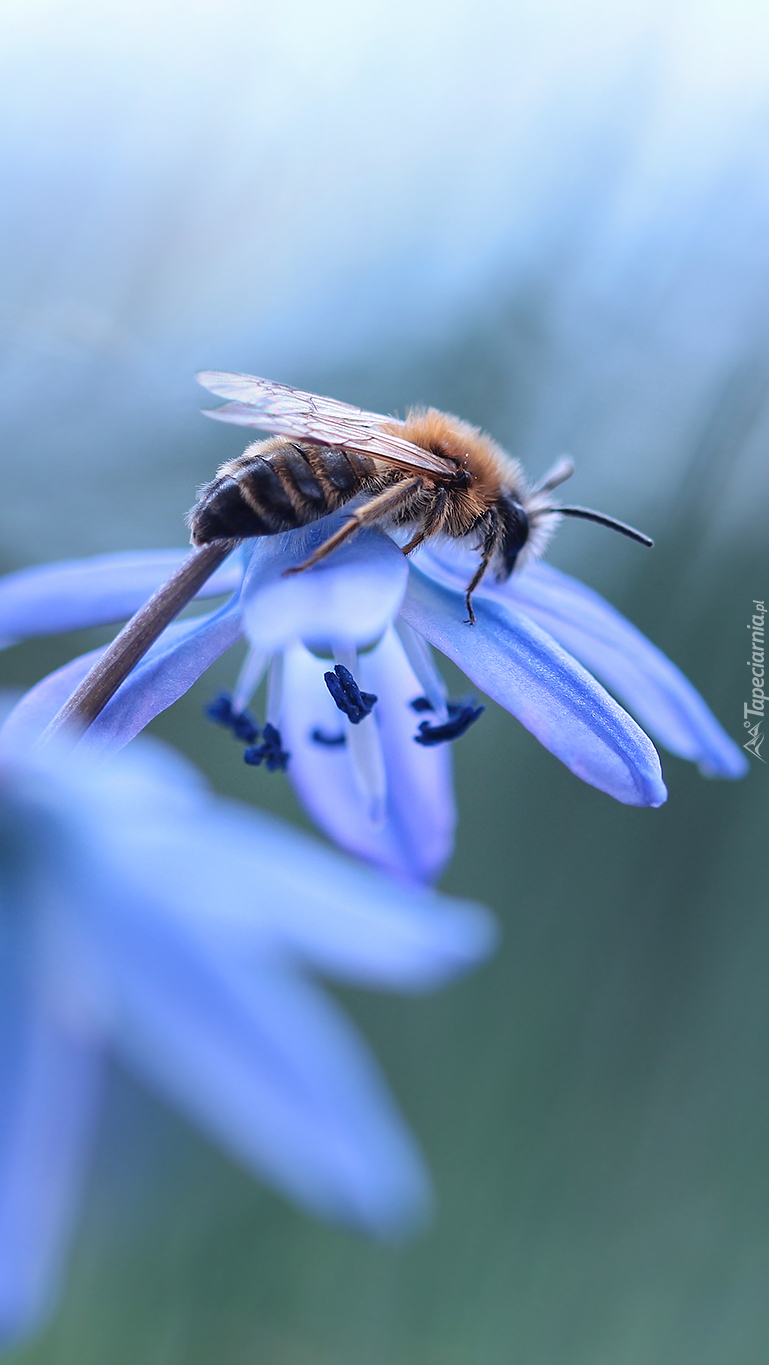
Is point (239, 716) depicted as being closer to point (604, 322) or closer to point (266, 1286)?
point (266, 1286)

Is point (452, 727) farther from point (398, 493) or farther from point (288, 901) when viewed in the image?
point (288, 901)

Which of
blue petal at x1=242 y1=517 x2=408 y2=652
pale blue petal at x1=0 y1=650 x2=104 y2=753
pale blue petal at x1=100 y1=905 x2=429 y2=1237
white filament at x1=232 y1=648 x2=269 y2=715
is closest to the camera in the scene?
Answer: pale blue petal at x1=100 y1=905 x2=429 y2=1237

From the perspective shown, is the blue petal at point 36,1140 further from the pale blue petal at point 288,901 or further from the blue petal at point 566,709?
the blue petal at point 566,709

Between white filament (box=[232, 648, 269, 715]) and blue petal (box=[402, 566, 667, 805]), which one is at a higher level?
blue petal (box=[402, 566, 667, 805])

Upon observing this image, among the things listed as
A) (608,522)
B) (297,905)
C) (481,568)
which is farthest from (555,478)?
(297,905)

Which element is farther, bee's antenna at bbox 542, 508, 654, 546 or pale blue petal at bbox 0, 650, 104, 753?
bee's antenna at bbox 542, 508, 654, 546

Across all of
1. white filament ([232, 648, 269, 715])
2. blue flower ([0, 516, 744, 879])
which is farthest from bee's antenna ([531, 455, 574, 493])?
white filament ([232, 648, 269, 715])

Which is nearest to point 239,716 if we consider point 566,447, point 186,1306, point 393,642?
point 393,642

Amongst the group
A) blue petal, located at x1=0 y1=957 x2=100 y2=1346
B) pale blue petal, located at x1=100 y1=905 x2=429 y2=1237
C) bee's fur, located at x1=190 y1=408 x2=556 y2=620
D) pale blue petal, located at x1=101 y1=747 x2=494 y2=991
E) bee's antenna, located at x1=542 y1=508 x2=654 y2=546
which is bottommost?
blue petal, located at x1=0 y1=957 x2=100 y2=1346

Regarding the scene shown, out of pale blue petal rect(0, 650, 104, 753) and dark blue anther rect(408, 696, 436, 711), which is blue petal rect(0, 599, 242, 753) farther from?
dark blue anther rect(408, 696, 436, 711)
